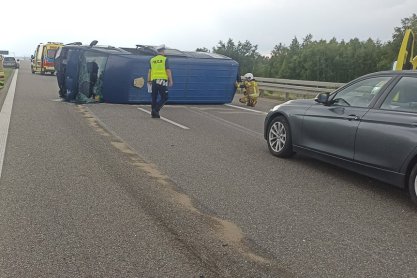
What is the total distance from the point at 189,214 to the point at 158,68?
772 cm

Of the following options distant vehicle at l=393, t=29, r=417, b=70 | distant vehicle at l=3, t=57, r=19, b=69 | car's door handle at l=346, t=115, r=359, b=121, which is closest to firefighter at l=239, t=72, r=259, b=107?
distant vehicle at l=393, t=29, r=417, b=70

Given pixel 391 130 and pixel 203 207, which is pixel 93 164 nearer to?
pixel 203 207

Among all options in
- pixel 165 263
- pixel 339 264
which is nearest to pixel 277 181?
pixel 339 264

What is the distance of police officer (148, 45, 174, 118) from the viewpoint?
11.5m

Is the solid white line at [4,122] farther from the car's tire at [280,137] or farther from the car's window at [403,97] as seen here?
the car's window at [403,97]

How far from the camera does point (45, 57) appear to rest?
34.8m

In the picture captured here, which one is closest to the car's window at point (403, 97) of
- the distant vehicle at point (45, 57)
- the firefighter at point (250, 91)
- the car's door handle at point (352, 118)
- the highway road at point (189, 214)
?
the car's door handle at point (352, 118)

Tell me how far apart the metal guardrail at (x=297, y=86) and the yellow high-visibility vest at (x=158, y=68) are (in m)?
7.84

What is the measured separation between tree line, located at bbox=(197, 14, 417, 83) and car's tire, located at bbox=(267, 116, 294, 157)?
53817 millimetres

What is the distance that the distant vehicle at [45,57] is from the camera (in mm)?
33625

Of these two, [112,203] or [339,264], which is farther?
[112,203]

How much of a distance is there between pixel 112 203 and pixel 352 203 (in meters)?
2.63

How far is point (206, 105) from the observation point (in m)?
15.8

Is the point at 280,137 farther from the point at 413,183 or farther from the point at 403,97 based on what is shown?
the point at 413,183
